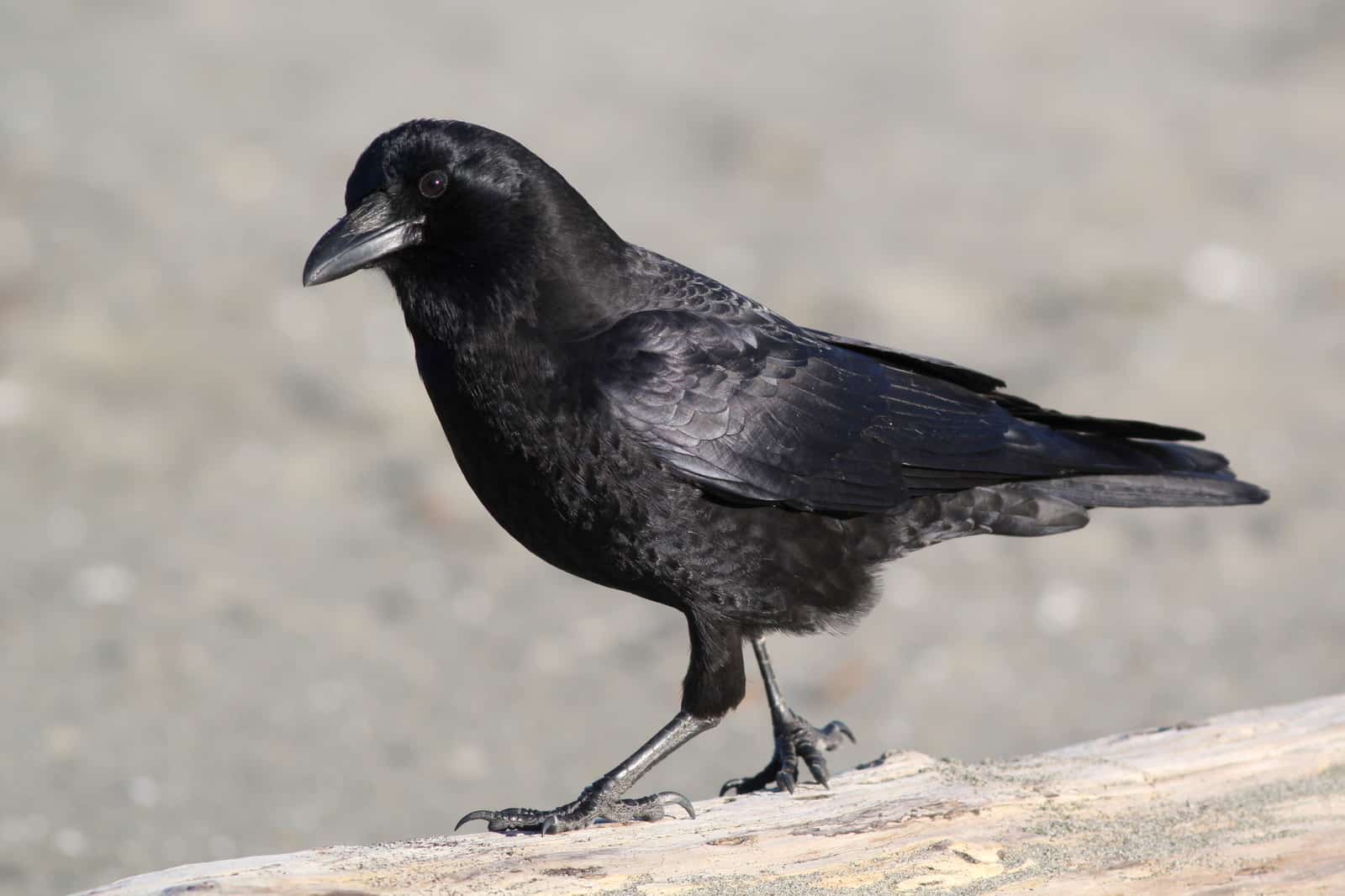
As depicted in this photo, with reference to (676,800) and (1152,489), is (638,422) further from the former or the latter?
(1152,489)

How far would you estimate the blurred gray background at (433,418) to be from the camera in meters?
7.09

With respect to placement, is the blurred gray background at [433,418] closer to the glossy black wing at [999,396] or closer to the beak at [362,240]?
the glossy black wing at [999,396]

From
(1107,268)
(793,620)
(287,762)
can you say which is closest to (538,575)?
(287,762)

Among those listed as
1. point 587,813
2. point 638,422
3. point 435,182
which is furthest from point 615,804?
point 435,182

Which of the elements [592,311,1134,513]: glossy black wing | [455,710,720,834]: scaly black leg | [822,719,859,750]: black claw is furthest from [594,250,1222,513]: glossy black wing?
[822,719,859,750]: black claw

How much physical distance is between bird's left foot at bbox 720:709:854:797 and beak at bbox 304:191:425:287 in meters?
1.99

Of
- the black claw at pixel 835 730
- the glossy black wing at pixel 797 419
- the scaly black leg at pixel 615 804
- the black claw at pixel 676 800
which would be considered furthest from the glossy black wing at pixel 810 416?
the black claw at pixel 835 730

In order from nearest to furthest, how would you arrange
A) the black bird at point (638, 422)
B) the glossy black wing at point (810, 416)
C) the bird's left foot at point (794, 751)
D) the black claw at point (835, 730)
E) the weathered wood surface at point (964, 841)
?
the weathered wood surface at point (964, 841), the black bird at point (638, 422), the glossy black wing at point (810, 416), the bird's left foot at point (794, 751), the black claw at point (835, 730)

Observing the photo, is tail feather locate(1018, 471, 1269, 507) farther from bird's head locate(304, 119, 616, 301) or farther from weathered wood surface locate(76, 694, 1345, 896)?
bird's head locate(304, 119, 616, 301)

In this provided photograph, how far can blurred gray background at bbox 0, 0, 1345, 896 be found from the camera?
709 centimetres

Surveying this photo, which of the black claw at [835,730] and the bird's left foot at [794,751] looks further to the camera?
the black claw at [835,730]

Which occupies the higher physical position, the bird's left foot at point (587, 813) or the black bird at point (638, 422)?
the black bird at point (638, 422)

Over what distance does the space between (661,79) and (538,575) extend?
5472 millimetres

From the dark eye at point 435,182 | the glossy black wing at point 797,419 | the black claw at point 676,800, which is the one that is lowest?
the black claw at point 676,800
